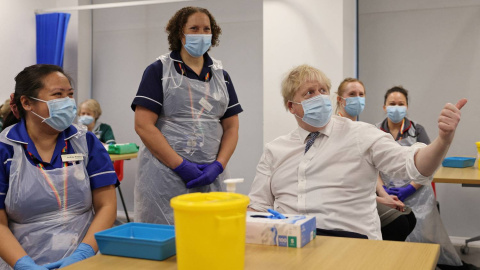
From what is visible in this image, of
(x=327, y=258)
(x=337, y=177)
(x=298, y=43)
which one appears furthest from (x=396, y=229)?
(x=298, y=43)

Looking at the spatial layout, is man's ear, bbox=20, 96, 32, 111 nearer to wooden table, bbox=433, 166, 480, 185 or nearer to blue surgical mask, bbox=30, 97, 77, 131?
blue surgical mask, bbox=30, 97, 77, 131

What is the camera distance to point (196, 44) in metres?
2.52

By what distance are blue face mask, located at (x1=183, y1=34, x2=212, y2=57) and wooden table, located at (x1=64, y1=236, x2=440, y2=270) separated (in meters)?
1.45

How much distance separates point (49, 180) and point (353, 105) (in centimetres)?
231

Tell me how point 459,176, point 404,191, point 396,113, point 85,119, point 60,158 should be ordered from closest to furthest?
point 60,158
point 459,176
point 404,191
point 396,113
point 85,119

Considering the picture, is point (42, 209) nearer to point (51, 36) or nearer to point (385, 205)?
point (385, 205)

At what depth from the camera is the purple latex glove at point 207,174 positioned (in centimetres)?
240

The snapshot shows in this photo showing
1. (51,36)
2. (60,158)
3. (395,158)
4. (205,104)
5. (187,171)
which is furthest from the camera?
(51,36)

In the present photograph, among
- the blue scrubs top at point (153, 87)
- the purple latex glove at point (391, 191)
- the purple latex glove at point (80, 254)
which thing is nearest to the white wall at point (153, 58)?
the purple latex glove at point (391, 191)

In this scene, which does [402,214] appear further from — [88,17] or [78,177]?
[88,17]

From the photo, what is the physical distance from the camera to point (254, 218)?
54.1 inches

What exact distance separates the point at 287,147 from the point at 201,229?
108 centimetres

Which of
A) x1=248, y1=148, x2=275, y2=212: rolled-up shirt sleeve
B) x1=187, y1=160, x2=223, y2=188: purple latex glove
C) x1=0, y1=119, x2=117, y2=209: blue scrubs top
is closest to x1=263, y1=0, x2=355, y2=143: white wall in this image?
x1=187, y1=160, x2=223, y2=188: purple latex glove

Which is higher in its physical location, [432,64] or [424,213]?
[432,64]
